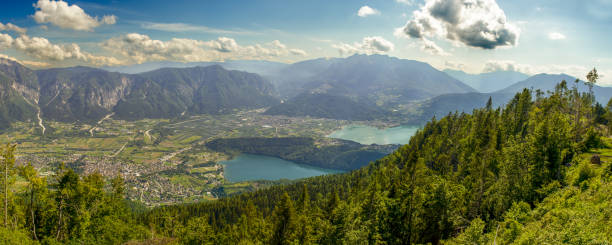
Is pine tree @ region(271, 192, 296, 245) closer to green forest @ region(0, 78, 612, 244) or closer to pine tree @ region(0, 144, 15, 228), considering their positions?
green forest @ region(0, 78, 612, 244)

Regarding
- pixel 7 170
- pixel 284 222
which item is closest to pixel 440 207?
pixel 284 222

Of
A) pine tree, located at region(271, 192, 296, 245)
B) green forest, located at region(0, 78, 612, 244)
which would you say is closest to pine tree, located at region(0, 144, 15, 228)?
green forest, located at region(0, 78, 612, 244)

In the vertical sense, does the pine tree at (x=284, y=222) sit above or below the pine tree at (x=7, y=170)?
below

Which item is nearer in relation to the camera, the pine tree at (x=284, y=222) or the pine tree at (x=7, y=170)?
the pine tree at (x=7, y=170)

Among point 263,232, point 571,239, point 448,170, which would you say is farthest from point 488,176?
point 263,232

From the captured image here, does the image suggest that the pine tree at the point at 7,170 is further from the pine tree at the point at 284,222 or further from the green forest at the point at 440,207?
the pine tree at the point at 284,222

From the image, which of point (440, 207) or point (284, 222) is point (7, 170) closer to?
point (284, 222)

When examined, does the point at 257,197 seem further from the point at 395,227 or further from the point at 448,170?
the point at 395,227

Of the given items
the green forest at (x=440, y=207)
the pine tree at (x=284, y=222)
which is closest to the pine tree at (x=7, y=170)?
the green forest at (x=440, y=207)

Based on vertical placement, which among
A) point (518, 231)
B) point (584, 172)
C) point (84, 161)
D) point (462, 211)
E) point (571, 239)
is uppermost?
point (584, 172)

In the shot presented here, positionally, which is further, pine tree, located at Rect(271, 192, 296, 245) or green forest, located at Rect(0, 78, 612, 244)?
pine tree, located at Rect(271, 192, 296, 245)

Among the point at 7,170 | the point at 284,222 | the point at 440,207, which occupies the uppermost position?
the point at 7,170
